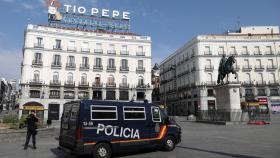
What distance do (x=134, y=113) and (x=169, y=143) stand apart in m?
2.25

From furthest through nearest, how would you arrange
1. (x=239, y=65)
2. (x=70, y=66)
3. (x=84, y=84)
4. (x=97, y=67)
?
(x=239, y=65)
(x=97, y=67)
(x=84, y=84)
(x=70, y=66)

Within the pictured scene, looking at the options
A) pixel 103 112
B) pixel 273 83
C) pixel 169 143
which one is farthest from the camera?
pixel 273 83

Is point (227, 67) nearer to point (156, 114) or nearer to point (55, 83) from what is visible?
point (156, 114)

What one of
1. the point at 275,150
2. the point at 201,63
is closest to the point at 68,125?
the point at 275,150

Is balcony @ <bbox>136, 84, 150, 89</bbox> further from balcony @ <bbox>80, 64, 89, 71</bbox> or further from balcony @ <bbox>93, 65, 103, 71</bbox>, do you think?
balcony @ <bbox>80, 64, 89, 71</bbox>

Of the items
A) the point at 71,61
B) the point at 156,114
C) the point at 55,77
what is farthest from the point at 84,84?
the point at 156,114

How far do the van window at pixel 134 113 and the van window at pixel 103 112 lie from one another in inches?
18.2

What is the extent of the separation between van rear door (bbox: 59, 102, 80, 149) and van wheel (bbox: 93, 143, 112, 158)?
32.6 inches

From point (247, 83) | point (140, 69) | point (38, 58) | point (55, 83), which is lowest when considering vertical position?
point (55, 83)

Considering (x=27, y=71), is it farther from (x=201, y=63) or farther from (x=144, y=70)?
(x=201, y=63)

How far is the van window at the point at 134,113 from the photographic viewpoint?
9963mm

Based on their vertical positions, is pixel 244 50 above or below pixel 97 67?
above

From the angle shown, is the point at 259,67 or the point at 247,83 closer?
the point at 247,83

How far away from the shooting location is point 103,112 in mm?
9391
